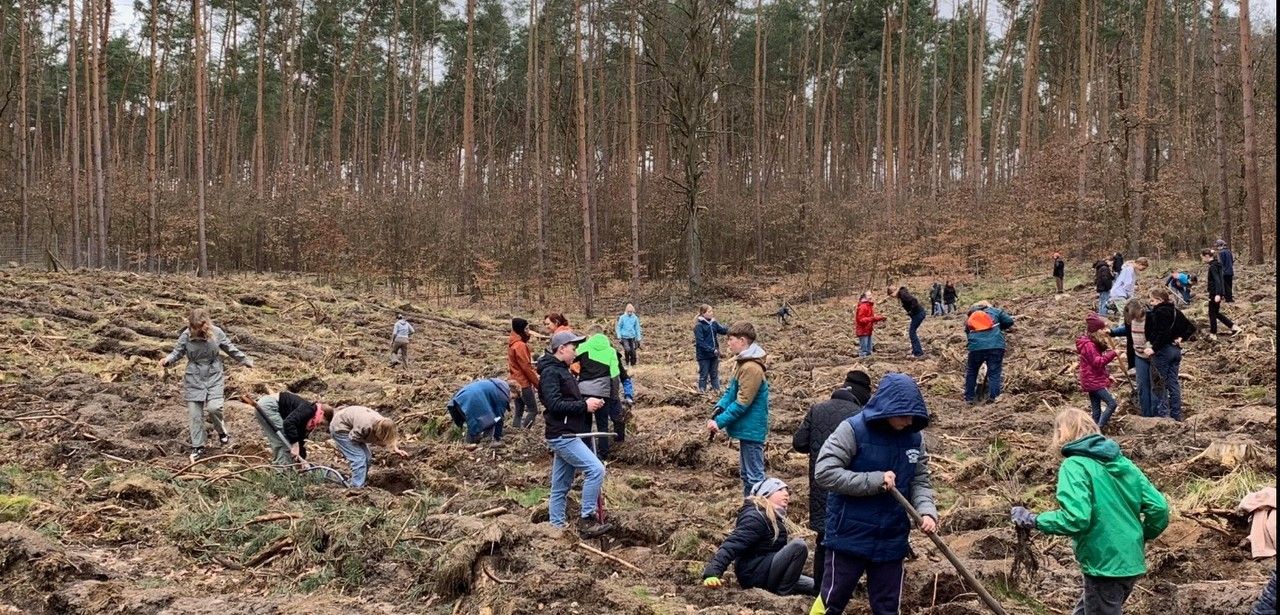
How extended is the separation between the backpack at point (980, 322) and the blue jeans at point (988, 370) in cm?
36

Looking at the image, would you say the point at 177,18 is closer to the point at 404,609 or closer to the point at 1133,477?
the point at 404,609

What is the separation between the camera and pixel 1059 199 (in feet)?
102

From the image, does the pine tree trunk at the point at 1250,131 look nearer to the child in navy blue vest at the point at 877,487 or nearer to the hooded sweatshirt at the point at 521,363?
the hooded sweatshirt at the point at 521,363

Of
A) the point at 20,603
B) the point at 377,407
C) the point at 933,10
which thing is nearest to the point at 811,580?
the point at 20,603

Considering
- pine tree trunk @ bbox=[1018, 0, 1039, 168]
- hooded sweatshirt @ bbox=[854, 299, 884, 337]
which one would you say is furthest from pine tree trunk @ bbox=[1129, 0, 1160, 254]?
hooded sweatshirt @ bbox=[854, 299, 884, 337]

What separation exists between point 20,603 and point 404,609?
247cm

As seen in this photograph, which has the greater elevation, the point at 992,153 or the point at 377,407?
the point at 992,153

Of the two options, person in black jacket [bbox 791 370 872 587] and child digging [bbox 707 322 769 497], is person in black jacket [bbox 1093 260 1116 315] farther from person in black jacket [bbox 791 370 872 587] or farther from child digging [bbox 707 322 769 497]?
person in black jacket [bbox 791 370 872 587]

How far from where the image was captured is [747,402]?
23.0 ft

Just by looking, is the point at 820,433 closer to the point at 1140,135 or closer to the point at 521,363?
the point at 521,363

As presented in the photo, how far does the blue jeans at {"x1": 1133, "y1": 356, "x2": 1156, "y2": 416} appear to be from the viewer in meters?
10.1

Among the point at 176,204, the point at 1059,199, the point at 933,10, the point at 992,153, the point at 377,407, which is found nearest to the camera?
the point at 377,407

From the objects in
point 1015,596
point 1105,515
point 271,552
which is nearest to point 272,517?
point 271,552

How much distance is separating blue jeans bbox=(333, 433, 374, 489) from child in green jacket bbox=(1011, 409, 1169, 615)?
637 cm
